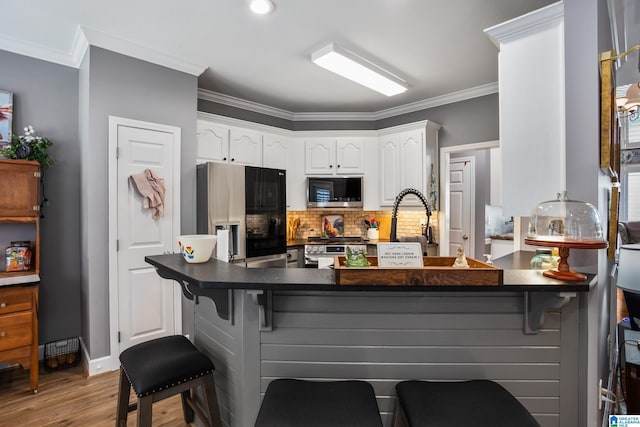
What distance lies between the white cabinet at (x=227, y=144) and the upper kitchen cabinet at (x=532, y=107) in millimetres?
2873

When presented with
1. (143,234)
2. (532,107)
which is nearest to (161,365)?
(143,234)

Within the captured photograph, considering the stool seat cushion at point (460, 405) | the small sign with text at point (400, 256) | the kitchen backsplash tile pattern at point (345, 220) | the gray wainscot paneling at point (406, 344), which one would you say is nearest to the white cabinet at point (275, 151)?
the kitchen backsplash tile pattern at point (345, 220)

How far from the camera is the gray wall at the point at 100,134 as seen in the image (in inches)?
104

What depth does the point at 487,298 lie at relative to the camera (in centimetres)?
140

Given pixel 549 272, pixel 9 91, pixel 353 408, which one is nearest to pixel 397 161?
pixel 549 272

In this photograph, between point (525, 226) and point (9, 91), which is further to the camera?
point (525, 226)

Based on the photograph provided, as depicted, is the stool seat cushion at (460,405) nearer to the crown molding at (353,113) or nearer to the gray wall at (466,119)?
the gray wall at (466,119)

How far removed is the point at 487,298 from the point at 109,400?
2596 mm

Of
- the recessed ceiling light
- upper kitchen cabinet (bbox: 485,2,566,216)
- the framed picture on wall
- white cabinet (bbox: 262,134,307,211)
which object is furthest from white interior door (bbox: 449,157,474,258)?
the framed picture on wall

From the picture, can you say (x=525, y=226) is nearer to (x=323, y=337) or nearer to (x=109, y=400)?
(x=323, y=337)

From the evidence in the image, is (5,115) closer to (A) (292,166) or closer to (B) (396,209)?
(A) (292,166)

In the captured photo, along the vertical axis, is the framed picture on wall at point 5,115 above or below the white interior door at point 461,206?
above

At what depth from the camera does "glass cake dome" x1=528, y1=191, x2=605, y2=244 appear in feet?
4.32

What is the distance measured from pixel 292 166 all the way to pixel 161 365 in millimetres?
3382
